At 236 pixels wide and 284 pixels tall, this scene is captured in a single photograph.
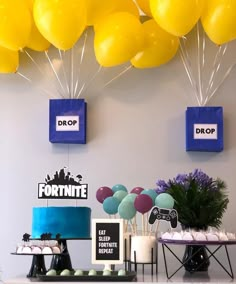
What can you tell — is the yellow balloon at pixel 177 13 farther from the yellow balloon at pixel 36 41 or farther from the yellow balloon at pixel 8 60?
the yellow balloon at pixel 8 60

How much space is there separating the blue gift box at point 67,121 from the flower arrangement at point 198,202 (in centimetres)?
62

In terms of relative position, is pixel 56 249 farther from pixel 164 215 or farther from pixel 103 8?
pixel 103 8

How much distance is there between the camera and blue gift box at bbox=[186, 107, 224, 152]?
236cm

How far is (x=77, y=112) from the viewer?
242 cm

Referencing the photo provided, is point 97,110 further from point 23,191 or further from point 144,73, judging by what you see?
point 23,191

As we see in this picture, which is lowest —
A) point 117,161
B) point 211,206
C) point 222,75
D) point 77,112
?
point 211,206

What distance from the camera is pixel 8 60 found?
7.60ft

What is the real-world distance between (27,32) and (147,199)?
79cm

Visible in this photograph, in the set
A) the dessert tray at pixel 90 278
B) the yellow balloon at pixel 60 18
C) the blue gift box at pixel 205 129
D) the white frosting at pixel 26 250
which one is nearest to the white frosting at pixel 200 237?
the dessert tray at pixel 90 278

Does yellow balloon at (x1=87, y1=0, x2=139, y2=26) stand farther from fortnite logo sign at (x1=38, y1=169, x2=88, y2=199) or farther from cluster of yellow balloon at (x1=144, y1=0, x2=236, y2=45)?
fortnite logo sign at (x1=38, y1=169, x2=88, y2=199)

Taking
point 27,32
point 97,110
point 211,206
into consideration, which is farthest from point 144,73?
point 211,206

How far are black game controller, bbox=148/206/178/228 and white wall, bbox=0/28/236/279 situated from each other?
661 mm

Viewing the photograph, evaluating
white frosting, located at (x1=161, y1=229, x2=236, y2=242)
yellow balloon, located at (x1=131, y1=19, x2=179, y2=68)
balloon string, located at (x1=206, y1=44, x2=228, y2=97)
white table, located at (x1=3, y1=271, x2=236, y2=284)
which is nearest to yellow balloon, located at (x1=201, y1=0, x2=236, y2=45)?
yellow balloon, located at (x1=131, y1=19, x2=179, y2=68)

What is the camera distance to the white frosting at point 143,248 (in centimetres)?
180
